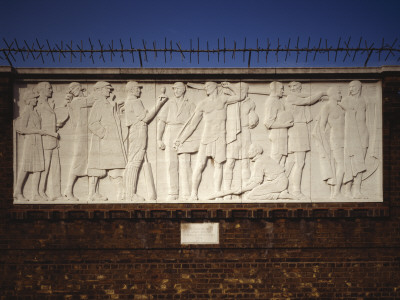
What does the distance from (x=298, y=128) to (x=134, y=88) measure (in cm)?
329

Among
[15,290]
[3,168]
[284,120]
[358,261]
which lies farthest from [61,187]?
[358,261]

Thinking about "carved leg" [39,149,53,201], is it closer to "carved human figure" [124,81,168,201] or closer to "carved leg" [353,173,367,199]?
"carved human figure" [124,81,168,201]

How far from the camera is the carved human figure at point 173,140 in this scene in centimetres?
602

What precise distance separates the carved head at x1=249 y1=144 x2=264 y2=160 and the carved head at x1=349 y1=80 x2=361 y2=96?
212 cm

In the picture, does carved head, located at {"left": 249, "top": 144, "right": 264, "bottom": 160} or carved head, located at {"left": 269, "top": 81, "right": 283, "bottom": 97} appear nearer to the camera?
carved head, located at {"left": 249, "top": 144, "right": 264, "bottom": 160}

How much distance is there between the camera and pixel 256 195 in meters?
6.01

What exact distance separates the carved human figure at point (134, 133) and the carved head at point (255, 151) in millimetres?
1968

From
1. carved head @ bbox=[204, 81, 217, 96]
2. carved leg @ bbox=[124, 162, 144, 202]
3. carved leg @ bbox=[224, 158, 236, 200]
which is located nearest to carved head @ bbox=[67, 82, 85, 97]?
carved leg @ bbox=[124, 162, 144, 202]

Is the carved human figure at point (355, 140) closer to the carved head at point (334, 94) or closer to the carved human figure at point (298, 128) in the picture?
the carved head at point (334, 94)

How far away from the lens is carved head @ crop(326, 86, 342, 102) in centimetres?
608

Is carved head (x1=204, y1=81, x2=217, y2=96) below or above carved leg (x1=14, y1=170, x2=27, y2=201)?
above

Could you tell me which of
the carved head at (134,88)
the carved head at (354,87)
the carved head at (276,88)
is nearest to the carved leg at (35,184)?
the carved head at (134,88)

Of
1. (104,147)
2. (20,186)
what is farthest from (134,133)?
(20,186)

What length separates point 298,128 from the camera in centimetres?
604
